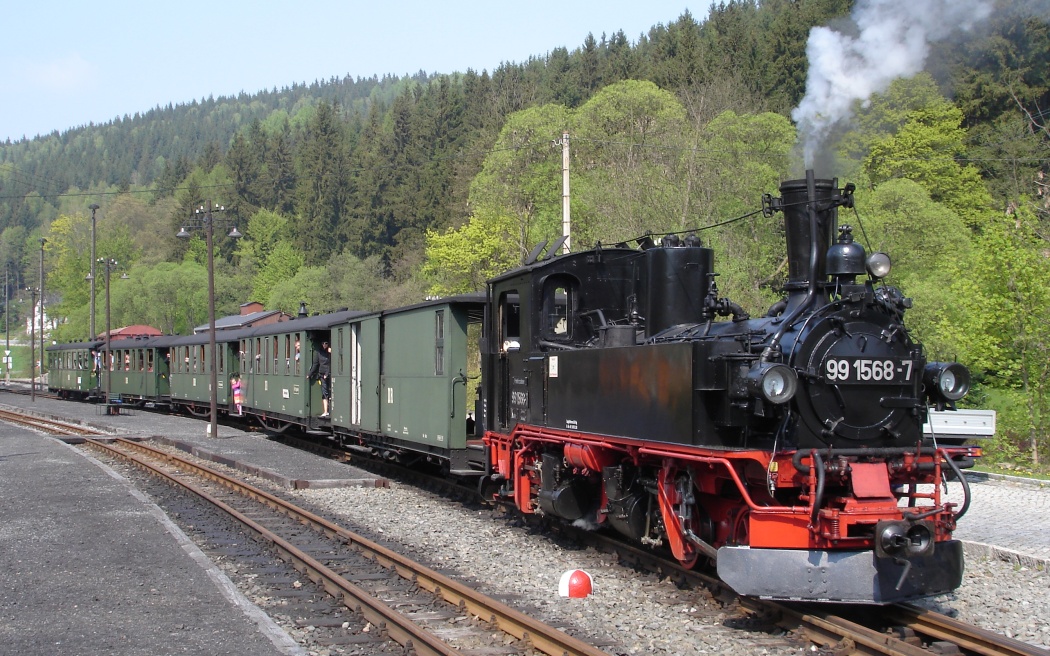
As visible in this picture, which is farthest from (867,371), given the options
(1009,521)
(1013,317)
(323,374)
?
(323,374)

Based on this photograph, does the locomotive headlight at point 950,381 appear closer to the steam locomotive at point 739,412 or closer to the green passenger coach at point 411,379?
the steam locomotive at point 739,412

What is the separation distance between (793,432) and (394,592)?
358 centimetres

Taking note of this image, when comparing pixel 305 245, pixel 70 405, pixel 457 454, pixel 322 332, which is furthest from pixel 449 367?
pixel 305 245

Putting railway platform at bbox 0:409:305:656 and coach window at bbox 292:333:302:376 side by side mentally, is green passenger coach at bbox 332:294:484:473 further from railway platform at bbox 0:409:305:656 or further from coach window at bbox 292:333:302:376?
railway platform at bbox 0:409:305:656

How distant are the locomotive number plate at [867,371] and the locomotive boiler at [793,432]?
0.01m

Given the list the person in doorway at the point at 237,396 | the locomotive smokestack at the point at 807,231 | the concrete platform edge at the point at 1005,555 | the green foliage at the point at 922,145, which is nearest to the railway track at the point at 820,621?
the locomotive smokestack at the point at 807,231

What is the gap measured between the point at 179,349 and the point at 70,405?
12338 mm

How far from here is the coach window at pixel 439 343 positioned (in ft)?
43.1

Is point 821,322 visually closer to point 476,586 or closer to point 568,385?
point 568,385

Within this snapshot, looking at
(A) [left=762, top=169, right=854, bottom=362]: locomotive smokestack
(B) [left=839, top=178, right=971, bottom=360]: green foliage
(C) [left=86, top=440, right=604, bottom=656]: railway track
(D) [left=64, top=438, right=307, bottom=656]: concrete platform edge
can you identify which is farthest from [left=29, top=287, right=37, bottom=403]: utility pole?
(A) [left=762, top=169, right=854, bottom=362]: locomotive smokestack

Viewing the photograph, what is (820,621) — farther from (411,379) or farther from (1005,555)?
(411,379)

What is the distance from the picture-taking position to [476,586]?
8.12 meters

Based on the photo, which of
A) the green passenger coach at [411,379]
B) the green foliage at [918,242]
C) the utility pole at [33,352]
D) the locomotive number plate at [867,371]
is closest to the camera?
the locomotive number plate at [867,371]

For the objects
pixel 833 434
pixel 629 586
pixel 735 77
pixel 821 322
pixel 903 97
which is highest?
pixel 735 77
